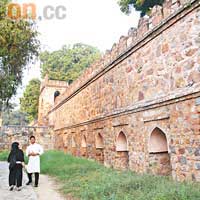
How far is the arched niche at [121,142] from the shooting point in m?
7.07

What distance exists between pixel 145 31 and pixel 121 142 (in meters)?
3.22

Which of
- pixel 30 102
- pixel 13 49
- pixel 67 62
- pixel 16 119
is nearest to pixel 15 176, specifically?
pixel 13 49

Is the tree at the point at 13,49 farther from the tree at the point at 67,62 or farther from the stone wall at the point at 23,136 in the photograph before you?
the tree at the point at 67,62

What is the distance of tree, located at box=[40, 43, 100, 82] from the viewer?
26575 mm

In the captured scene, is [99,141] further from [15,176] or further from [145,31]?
[145,31]

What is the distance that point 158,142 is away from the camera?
5.60 metres

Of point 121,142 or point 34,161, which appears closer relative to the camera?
point 34,161

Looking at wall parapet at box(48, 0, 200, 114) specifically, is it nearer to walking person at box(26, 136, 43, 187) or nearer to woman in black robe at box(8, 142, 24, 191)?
walking person at box(26, 136, 43, 187)

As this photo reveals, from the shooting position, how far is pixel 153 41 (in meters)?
5.62

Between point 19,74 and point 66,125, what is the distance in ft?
23.2

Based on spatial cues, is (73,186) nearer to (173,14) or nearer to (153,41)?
(153,41)

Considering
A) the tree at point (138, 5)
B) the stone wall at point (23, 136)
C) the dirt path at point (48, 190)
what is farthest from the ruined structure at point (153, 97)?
the stone wall at point (23, 136)

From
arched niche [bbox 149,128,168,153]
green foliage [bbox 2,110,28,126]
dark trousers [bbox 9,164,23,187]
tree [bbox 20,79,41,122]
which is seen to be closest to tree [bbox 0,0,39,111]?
dark trousers [bbox 9,164,23,187]

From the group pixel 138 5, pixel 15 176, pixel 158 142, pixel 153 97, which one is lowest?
pixel 15 176
